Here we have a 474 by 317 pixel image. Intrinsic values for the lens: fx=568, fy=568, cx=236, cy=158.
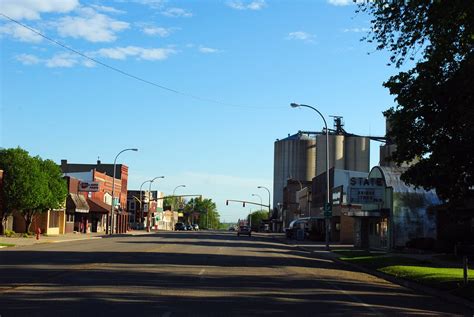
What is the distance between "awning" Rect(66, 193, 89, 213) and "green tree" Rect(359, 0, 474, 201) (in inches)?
1912

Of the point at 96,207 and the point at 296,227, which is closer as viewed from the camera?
the point at 96,207

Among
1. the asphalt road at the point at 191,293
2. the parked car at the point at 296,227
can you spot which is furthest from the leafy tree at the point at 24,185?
the parked car at the point at 296,227

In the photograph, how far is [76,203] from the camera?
209ft

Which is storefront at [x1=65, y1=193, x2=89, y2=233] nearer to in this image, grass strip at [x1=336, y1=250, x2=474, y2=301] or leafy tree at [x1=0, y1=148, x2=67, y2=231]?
leafy tree at [x1=0, y1=148, x2=67, y2=231]

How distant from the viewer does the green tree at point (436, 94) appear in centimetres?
1655

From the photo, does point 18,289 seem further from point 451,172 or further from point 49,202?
point 49,202

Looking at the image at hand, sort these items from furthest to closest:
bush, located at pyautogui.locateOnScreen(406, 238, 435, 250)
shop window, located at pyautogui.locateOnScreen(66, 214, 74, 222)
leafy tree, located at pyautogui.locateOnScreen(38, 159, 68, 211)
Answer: shop window, located at pyautogui.locateOnScreen(66, 214, 74, 222), leafy tree, located at pyautogui.locateOnScreen(38, 159, 68, 211), bush, located at pyautogui.locateOnScreen(406, 238, 435, 250)

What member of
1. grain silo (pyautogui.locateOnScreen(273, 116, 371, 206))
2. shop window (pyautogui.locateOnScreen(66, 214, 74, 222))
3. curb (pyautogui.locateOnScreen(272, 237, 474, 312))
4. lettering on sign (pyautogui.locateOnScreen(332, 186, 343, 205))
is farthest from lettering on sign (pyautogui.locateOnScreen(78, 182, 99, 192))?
grain silo (pyautogui.locateOnScreen(273, 116, 371, 206))

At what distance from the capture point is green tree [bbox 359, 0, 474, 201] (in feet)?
54.3

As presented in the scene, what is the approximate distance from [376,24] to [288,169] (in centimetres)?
11993

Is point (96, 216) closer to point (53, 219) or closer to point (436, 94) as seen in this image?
point (53, 219)

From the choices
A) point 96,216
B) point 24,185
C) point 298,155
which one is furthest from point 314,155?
point 24,185

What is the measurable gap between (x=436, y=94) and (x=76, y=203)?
5213 centimetres

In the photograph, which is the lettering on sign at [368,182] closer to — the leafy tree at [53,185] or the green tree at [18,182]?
the green tree at [18,182]
